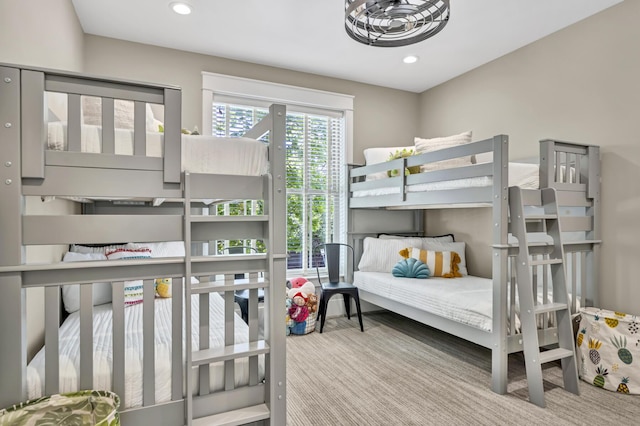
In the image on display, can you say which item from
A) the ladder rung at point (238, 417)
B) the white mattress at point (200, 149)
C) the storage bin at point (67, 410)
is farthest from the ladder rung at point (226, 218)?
the ladder rung at point (238, 417)

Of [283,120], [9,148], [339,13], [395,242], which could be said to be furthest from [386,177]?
[9,148]

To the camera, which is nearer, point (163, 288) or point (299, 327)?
point (163, 288)

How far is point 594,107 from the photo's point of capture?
109 inches

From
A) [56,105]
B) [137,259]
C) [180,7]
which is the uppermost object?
[180,7]

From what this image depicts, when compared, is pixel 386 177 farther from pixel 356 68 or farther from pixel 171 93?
pixel 171 93

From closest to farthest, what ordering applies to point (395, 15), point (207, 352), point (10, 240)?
point (10, 240)
point (207, 352)
point (395, 15)

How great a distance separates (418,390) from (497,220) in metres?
1.21

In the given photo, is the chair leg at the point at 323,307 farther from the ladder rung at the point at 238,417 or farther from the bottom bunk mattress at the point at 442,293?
the ladder rung at the point at 238,417

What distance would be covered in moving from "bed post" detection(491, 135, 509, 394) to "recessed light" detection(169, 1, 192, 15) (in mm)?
2318

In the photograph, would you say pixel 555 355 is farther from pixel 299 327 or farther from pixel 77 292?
pixel 77 292

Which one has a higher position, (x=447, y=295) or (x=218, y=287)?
(x=218, y=287)

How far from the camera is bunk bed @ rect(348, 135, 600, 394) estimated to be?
234 cm

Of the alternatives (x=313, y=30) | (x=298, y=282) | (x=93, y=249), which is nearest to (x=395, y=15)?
(x=313, y=30)

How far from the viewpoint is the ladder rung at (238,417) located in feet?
4.86
